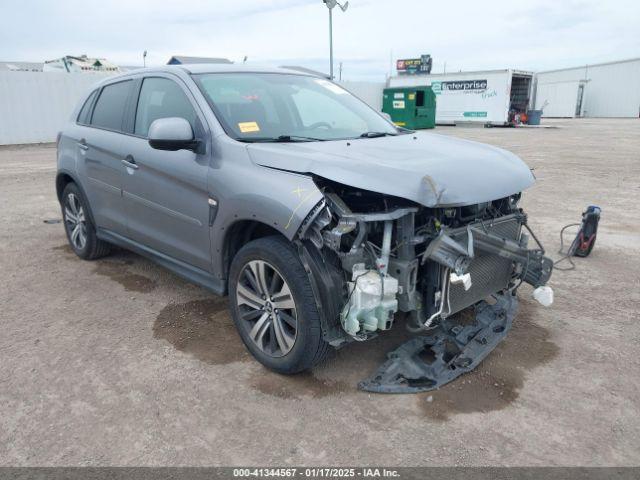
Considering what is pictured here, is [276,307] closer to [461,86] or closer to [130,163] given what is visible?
[130,163]

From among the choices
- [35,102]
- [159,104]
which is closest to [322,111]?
[159,104]

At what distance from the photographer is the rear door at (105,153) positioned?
14.2 ft

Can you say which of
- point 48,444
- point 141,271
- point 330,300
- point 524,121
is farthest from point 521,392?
point 524,121

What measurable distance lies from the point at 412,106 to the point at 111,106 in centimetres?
2181

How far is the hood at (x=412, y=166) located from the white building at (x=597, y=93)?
4305 cm

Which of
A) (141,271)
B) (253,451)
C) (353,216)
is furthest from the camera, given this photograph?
(141,271)

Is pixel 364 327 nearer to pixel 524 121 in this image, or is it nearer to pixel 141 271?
pixel 141 271

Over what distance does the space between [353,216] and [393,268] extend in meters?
0.36

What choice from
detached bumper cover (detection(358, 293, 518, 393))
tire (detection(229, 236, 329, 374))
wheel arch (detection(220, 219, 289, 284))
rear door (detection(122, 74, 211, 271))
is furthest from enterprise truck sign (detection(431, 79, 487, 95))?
tire (detection(229, 236, 329, 374))

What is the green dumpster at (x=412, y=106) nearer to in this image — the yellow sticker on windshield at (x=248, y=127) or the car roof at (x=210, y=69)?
the car roof at (x=210, y=69)

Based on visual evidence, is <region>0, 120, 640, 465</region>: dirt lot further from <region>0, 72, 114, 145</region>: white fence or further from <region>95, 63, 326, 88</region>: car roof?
<region>0, 72, 114, 145</region>: white fence

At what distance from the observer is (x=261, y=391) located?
3016mm

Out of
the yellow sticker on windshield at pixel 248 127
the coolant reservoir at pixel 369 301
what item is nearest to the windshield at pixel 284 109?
the yellow sticker on windshield at pixel 248 127

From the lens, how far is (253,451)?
2.52m
